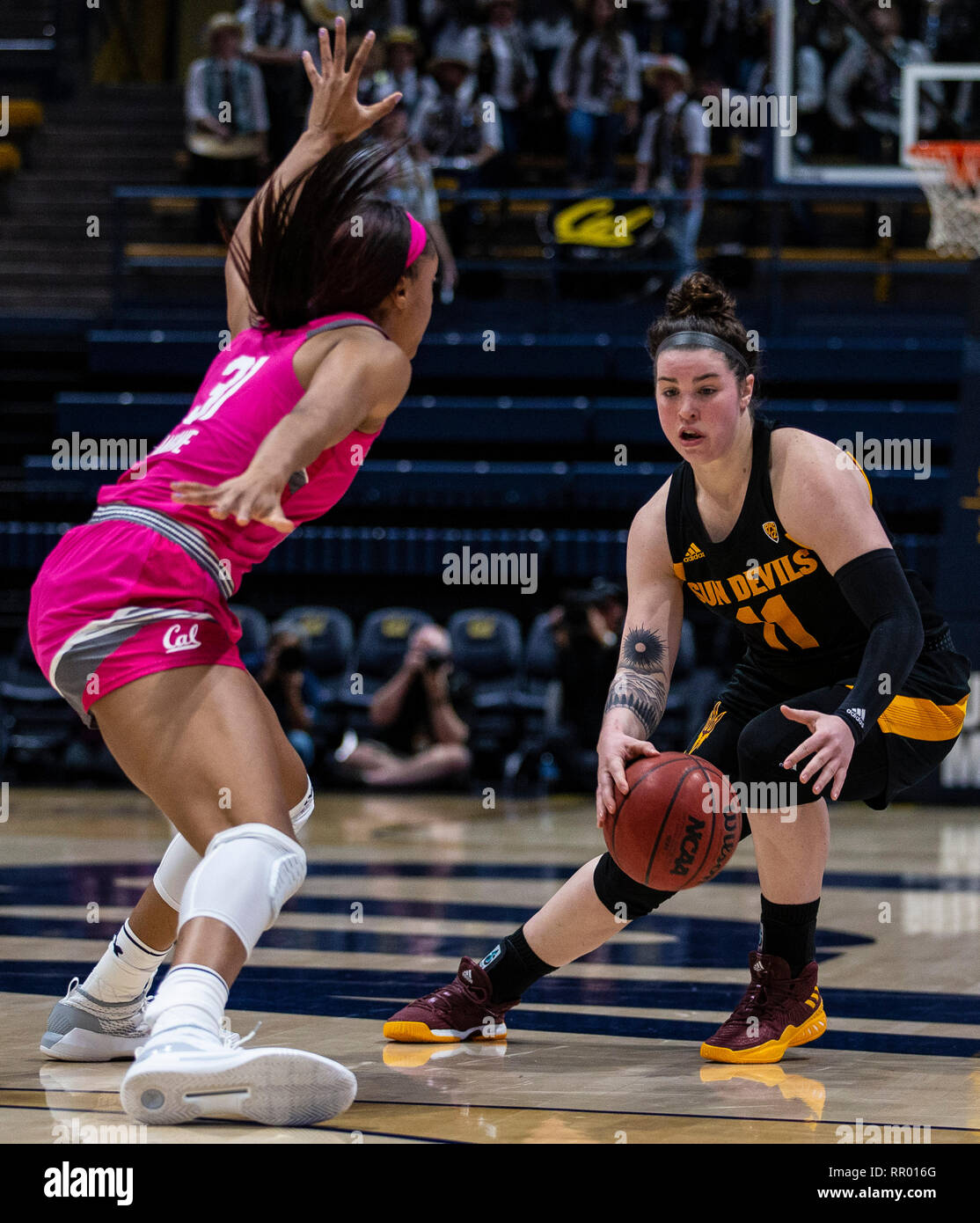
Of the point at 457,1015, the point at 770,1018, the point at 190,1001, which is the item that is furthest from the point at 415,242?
the point at 770,1018

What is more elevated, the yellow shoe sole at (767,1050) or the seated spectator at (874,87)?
the seated spectator at (874,87)

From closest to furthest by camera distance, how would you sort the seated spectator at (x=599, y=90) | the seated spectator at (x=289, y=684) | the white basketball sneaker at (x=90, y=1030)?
the white basketball sneaker at (x=90, y=1030)
the seated spectator at (x=289, y=684)
the seated spectator at (x=599, y=90)

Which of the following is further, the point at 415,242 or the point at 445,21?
the point at 445,21

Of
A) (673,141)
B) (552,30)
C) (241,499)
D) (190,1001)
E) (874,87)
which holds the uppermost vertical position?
(552,30)

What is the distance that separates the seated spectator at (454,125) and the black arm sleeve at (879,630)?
33.9 ft

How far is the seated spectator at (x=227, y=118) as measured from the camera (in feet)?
44.9

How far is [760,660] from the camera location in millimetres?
3975

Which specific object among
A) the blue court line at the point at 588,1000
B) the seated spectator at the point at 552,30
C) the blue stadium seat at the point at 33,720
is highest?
the seated spectator at the point at 552,30

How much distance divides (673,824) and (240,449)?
1.15m

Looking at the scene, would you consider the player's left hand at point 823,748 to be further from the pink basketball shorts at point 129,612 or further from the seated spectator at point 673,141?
the seated spectator at point 673,141

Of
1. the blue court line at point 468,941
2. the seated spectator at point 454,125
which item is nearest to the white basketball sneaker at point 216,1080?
the blue court line at point 468,941

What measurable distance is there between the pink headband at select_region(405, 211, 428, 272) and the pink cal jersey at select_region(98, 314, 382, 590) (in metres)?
0.16

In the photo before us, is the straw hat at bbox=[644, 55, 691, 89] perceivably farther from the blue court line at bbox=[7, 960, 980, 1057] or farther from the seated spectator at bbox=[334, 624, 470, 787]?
the blue court line at bbox=[7, 960, 980, 1057]

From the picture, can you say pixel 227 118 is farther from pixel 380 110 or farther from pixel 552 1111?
pixel 552 1111
